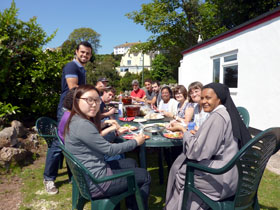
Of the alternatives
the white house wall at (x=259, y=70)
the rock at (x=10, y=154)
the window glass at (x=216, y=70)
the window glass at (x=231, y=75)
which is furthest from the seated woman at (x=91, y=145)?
the window glass at (x=216, y=70)

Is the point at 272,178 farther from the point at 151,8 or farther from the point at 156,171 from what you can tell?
the point at 151,8

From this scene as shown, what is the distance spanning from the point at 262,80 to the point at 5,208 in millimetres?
6397

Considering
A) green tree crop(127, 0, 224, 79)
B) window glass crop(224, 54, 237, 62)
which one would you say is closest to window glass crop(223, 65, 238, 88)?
window glass crop(224, 54, 237, 62)

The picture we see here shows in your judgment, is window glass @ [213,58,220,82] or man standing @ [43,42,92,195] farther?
window glass @ [213,58,220,82]

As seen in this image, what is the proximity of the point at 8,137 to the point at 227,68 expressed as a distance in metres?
7.38

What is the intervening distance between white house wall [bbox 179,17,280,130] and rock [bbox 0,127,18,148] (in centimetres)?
600

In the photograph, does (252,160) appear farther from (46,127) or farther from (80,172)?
(46,127)

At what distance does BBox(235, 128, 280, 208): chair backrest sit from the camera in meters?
1.58

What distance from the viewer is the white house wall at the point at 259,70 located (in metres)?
5.45

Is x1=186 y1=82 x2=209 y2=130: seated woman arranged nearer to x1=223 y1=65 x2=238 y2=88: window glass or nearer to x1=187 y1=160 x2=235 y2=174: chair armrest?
x1=187 y1=160 x2=235 y2=174: chair armrest

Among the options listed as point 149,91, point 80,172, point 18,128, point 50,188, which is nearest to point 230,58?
point 149,91

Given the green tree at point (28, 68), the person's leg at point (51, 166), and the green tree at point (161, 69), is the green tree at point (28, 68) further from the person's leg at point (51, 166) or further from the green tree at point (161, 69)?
the green tree at point (161, 69)

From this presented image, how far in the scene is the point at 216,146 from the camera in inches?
74.0

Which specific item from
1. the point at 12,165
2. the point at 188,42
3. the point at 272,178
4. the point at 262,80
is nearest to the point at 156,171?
the point at 272,178
